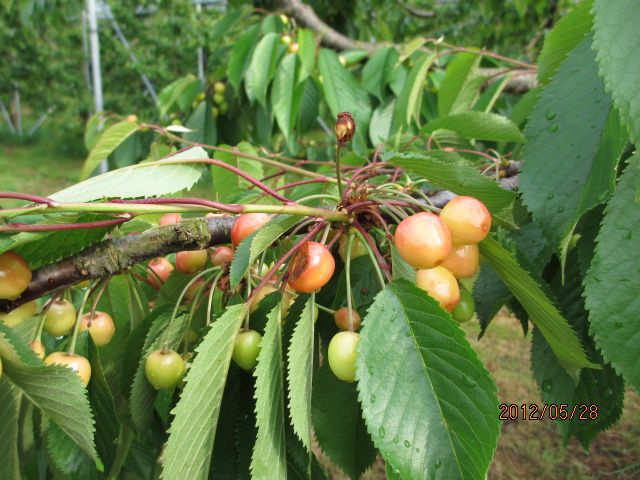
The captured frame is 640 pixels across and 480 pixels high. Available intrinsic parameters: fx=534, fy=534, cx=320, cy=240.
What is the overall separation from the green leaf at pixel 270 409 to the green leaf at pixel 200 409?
54 millimetres

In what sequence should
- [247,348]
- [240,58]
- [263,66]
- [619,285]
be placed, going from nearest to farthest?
[619,285] < [247,348] < [263,66] < [240,58]

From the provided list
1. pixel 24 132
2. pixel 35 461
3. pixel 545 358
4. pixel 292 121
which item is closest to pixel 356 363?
pixel 545 358

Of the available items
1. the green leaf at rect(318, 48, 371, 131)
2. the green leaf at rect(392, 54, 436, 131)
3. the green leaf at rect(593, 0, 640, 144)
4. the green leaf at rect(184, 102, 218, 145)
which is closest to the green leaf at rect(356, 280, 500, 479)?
the green leaf at rect(593, 0, 640, 144)

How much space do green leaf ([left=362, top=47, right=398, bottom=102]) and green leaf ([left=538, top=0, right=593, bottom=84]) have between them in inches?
42.6

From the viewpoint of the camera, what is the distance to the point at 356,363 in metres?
0.52

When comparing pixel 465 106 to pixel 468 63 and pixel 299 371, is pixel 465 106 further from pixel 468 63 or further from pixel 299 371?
pixel 299 371

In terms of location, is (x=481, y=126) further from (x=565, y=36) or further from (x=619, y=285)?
(x=619, y=285)

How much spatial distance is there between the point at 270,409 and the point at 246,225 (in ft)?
0.78

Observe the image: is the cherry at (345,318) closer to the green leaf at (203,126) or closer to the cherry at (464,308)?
the cherry at (464,308)

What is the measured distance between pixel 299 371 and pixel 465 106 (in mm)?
1105

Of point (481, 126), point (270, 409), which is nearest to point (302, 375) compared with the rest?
point (270, 409)

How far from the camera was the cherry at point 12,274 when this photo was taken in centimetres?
62

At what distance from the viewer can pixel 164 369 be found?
68cm

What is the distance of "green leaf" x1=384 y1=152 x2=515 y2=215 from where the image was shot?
598mm
